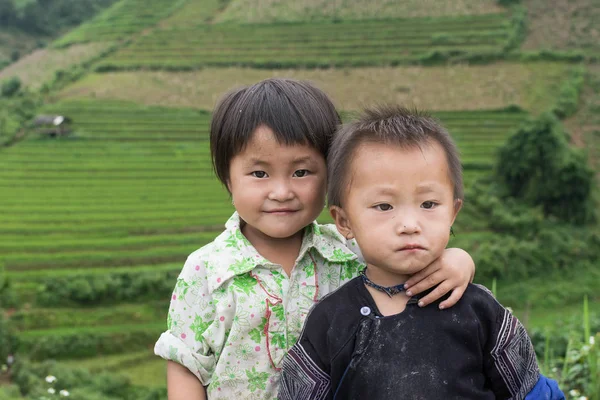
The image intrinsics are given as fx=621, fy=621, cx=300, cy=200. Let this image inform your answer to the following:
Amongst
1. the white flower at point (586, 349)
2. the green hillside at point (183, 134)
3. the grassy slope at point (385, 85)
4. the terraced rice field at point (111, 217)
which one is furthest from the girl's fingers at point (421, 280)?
the grassy slope at point (385, 85)

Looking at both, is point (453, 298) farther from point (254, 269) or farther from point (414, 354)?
point (254, 269)

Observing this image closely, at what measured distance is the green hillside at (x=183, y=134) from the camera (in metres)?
12.6

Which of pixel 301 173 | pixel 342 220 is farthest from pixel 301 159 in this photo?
pixel 342 220

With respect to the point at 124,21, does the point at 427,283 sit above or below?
above

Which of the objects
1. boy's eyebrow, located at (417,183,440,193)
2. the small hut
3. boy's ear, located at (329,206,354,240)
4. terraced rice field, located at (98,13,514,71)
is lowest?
the small hut

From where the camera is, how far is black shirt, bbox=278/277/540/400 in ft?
4.09

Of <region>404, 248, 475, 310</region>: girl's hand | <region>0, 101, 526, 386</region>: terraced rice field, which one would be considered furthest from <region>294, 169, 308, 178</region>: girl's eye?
<region>0, 101, 526, 386</region>: terraced rice field

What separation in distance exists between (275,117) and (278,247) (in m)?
0.34

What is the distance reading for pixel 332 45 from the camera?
88.4 feet

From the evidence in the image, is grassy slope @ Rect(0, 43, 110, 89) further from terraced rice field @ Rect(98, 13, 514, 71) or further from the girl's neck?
the girl's neck

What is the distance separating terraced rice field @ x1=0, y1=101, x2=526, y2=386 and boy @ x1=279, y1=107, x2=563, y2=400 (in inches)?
413

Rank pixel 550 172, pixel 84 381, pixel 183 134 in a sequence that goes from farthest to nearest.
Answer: pixel 183 134 < pixel 550 172 < pixel 84 381

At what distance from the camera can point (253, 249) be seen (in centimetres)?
152

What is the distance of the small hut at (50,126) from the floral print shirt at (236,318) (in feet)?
70.5
